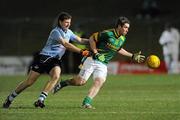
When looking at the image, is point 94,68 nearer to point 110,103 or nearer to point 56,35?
point 56,35

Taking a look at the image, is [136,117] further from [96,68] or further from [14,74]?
[14,74]

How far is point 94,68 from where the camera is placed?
55.9 feet

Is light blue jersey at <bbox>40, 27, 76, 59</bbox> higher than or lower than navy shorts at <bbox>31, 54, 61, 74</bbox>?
higher

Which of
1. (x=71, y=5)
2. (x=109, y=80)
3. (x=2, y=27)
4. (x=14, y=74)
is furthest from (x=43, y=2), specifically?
(x=109, y=80)

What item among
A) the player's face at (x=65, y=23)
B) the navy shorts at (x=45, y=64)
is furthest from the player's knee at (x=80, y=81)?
the player's face at (x=65, y=23)

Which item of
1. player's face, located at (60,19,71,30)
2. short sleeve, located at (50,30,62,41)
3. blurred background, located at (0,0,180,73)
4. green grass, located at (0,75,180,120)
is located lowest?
green grass, located at (0,75,180,120)

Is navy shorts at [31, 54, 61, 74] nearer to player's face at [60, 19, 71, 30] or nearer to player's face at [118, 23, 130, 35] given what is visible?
player's face at [60, 19, 71, 30]

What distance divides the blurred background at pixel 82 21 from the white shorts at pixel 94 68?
55.9 ft

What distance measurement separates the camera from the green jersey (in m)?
17.0

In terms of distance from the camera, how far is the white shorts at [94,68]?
16891 millimetres

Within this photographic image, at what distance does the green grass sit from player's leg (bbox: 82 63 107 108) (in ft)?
0.75

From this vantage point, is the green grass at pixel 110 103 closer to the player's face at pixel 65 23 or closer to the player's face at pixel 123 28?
the player's face at pixel 123 28

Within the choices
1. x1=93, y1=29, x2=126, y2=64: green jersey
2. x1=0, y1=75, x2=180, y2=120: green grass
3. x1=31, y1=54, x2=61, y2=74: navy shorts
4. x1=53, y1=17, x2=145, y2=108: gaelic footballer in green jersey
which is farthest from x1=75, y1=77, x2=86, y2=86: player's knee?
x1=31, y1=54, x2=61, y2=74: navy shorts

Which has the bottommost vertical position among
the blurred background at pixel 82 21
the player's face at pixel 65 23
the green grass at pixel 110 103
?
the green grass at pixel 110 103
